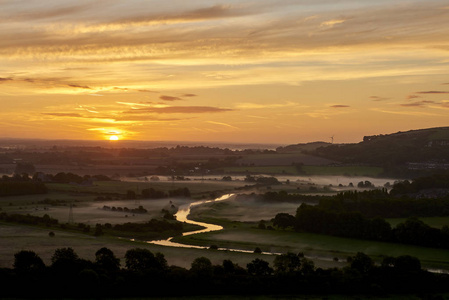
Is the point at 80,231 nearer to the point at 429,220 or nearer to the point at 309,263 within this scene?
the point at 309,263

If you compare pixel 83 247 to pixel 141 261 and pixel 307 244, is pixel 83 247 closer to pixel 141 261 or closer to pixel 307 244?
pixel 141 261

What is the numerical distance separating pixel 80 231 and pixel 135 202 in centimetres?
3789

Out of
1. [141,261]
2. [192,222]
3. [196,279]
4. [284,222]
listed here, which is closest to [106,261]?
[141,261]

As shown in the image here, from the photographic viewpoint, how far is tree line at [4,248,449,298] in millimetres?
49406

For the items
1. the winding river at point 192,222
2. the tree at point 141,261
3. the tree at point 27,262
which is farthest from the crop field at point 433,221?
the tree at point 27,262

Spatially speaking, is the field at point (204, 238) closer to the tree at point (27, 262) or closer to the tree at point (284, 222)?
the tree at point (284, 222)

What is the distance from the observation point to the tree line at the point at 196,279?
49.4m

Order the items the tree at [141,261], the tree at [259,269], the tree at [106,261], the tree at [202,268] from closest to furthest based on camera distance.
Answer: the tree at [202,268]
the tree at [259,269]
the tree at [106,261]
the tree at [141,261]

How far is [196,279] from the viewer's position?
51.3m

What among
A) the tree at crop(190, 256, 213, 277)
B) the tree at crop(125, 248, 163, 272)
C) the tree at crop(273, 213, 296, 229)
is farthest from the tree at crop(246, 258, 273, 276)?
the tree at crop(273, 213, 296, 229)

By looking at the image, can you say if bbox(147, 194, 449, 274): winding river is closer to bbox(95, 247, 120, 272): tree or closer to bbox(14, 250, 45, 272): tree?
bbox(95, 247, 120, 272): tree

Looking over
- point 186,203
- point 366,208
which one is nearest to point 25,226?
point 186,203

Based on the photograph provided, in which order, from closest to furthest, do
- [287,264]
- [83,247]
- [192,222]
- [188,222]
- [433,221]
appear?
[287,264] → [83,247] → [433,221] → [188,222] → [192,222]

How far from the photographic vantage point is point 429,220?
310 feet
